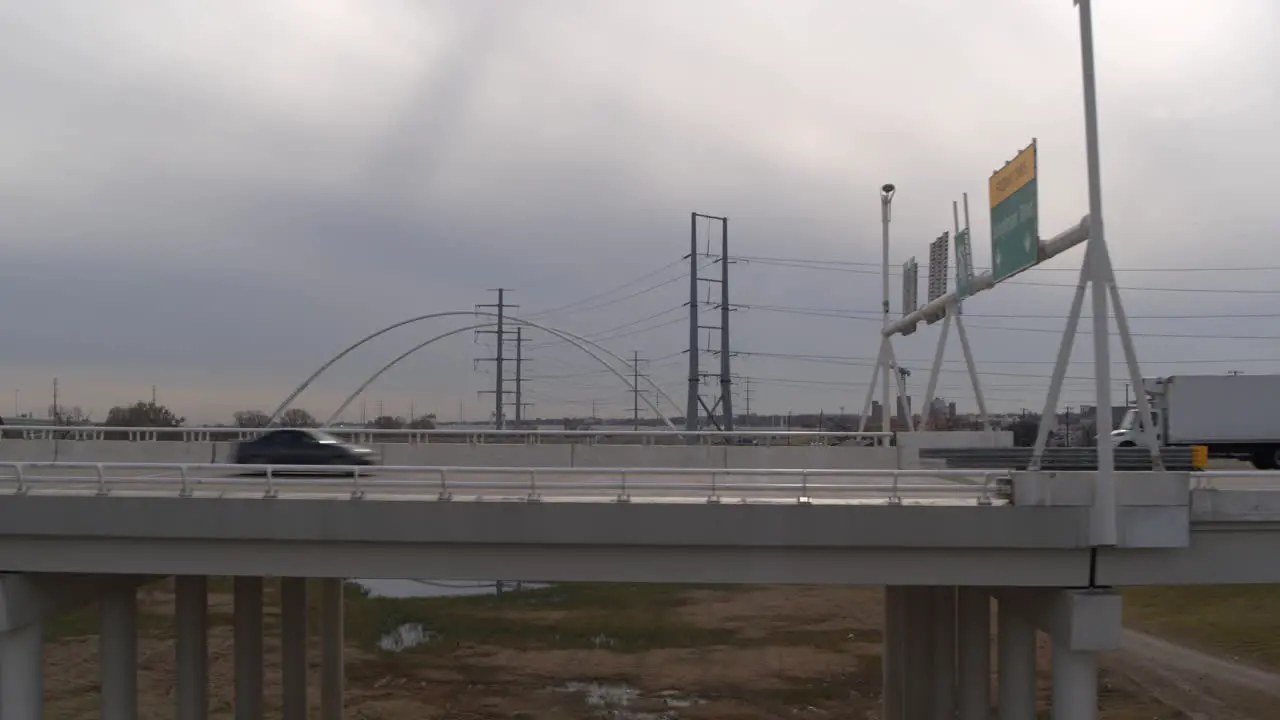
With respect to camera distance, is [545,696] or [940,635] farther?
[545,696]

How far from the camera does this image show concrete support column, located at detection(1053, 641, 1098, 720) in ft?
55.9

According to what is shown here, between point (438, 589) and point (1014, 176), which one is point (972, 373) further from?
point (438, 589)

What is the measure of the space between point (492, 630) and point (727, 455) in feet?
106

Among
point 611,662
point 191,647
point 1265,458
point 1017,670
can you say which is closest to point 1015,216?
point 1017,670

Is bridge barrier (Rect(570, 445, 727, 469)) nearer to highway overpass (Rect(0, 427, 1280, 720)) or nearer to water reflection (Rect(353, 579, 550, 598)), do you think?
highway overpass (Rect(0, 427, 1280, 720))

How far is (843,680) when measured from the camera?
46.5 meters

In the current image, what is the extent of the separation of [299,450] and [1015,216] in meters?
19.8

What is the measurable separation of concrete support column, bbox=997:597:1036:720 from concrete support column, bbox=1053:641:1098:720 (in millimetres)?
2484

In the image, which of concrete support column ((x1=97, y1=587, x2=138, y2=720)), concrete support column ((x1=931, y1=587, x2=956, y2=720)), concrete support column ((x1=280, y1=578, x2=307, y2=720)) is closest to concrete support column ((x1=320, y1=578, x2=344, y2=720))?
concrete support column ((x1=280, y1=578, x2=307, y2=720))

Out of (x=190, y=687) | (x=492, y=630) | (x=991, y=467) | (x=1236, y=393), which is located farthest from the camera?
(x=492, y=630)

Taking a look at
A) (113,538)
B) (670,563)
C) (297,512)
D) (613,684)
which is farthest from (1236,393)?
(113,538)

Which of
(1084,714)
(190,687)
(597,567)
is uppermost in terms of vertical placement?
(597,567)

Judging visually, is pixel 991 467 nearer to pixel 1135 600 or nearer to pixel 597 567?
pixel 597 567

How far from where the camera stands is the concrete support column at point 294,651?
108 ft
